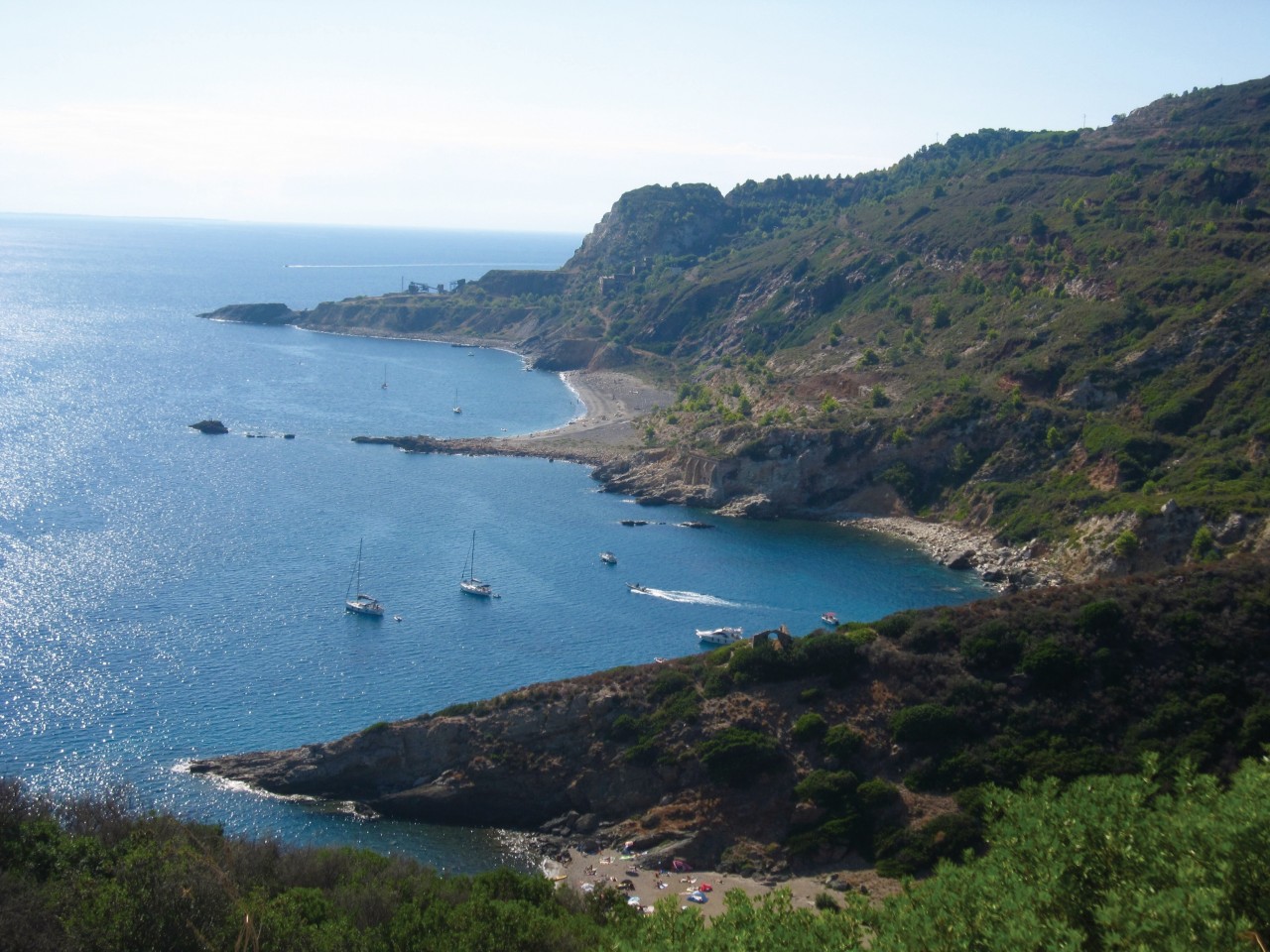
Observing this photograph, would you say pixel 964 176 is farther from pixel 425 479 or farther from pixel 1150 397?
pixel 425 479

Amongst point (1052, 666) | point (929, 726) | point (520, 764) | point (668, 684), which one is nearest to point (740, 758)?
point (668, 684)

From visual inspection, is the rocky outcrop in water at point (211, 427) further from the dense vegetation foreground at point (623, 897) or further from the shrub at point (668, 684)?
the dense vegetation foreground at point (623, 897)

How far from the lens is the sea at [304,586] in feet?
165

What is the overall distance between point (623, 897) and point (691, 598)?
4065cm

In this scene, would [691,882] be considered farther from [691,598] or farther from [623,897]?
[691,598]

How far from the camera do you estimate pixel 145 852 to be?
28.4 metres

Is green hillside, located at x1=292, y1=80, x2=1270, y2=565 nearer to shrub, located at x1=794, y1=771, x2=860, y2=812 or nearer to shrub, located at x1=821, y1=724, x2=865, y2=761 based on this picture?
shrub, located at x1=821, y1=724, x2=865, y2=761

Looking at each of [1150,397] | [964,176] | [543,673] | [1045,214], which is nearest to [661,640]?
[543,673]

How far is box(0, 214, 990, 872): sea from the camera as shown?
50312 millimetres

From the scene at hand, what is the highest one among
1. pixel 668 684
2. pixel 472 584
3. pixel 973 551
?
pixel 973 551

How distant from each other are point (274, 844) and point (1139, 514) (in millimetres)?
58915

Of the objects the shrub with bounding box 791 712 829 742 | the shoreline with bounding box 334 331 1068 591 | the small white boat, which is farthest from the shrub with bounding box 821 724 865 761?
the shoreline with bounding box 334 331 1068 591

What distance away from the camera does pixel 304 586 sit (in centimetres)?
7175

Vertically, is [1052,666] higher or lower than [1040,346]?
lower
